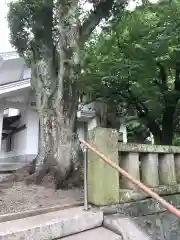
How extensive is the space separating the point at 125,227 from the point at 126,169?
2.56ft

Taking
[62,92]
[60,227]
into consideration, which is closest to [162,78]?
[62,92]

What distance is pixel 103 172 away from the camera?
9.56 ft

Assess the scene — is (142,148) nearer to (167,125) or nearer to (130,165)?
(130,165)

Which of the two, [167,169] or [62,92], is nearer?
[167,169]

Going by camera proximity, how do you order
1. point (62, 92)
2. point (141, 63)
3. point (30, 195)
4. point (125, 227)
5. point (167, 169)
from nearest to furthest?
point (125, 227), point (167, 169), point (30, 195), point (62, 92), point (141, 63)

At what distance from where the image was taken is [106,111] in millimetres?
11961

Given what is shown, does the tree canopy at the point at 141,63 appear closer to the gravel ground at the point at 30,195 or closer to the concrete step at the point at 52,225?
the gravel ground at the point at 30,195

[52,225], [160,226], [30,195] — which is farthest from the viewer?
[30,195]

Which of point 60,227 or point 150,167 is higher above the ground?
point 150,167

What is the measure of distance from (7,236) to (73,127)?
9.97 ft

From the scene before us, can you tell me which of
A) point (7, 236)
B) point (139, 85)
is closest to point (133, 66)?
point (139, 85)

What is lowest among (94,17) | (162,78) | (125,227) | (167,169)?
(125,227)

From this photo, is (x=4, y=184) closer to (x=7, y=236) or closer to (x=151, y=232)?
(x=7, y=236)

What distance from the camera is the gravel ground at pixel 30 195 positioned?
3186mm
